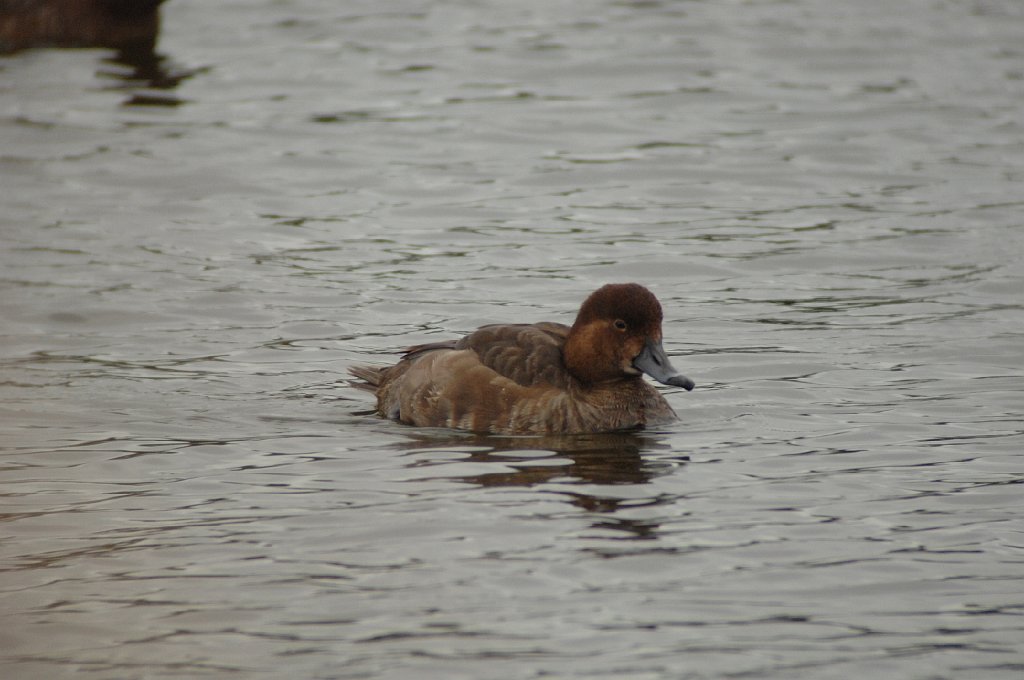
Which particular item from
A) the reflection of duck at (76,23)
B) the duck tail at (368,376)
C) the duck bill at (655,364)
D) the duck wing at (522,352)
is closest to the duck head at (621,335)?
the duck bill at (655,364)

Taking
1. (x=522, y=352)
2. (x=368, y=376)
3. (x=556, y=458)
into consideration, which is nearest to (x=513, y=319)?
(x=368, y=376)

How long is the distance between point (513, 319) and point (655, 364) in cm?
238

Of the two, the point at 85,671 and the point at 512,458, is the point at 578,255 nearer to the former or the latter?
the point at 512,458

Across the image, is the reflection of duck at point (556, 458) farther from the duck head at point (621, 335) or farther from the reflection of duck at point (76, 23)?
the reflection of duck at point (76, 23)

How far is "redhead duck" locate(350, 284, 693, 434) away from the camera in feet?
27.8

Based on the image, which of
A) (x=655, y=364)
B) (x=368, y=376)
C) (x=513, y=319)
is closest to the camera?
(x=655, y=364)

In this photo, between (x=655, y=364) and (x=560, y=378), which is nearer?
(x=655, y=364)

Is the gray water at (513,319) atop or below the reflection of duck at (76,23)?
below

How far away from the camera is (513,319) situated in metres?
10.7

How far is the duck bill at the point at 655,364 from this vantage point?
27.5ft

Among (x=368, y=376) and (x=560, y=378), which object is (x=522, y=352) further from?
(x=368, y=376)

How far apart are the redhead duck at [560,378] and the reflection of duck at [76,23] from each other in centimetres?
1187

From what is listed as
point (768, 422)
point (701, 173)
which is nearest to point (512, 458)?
point (768, 422)

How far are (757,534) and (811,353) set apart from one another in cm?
328
